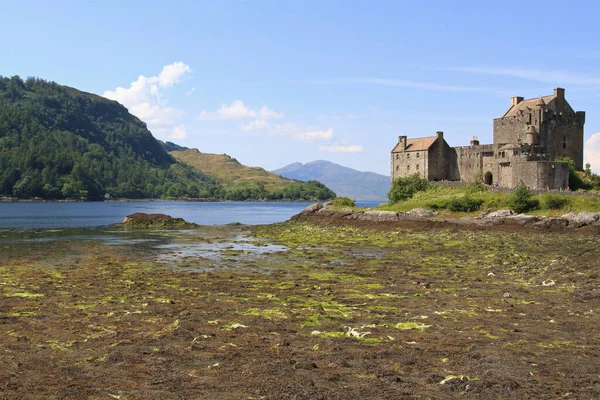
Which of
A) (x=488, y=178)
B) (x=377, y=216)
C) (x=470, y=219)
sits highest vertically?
(x=488, y=178)

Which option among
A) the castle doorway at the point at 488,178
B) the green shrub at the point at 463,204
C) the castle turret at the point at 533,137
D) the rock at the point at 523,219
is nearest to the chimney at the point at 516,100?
the castle turret at the point at 533,137

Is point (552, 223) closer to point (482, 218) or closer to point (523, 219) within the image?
point (523, 219)

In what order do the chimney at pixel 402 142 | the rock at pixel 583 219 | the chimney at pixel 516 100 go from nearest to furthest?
the rock at pixel 583 219 < the chimney at pixel 516 100 < the chimney at pixel 402 142

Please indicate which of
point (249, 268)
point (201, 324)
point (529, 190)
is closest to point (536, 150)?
point (529, 190)

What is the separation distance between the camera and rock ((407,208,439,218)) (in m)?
66.8

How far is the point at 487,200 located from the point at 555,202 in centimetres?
788

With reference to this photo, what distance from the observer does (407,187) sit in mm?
81938

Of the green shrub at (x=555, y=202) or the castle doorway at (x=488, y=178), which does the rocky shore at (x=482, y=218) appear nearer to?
the green shrub at (x=555, y=202)

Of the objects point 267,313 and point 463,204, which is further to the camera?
point 463,204

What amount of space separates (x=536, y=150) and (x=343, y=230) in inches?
1170

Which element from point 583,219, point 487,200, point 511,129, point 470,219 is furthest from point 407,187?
point 583,219

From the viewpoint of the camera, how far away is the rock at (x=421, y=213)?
66.8 m

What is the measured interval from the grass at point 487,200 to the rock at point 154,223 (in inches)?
1130

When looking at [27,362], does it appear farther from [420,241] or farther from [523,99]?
[523,99]
